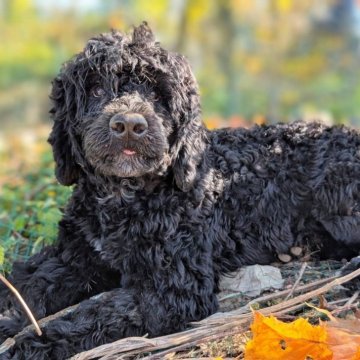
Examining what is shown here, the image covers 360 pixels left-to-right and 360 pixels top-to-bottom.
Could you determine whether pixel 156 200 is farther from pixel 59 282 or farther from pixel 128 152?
pixel 59 282

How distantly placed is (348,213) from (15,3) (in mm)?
21670

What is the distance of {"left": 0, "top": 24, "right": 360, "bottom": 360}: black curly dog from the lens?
13.3ft

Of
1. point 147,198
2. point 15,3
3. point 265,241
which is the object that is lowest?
point 265,241

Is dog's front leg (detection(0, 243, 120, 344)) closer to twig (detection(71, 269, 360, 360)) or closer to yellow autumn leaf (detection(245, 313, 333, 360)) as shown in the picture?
twig (detection(71, 269, 360, 360))

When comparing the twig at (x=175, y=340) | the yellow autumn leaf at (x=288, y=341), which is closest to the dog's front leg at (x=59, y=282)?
the twig at (x=175, y=340)

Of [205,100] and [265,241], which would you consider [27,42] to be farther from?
[265,241]

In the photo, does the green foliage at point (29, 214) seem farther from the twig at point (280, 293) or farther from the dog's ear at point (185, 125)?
the twig at point (280, 293)

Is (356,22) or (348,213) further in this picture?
(356,22)

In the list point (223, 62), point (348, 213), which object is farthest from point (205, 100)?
point (348, 213)

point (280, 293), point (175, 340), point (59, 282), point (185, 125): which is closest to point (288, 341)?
point (175, 340)

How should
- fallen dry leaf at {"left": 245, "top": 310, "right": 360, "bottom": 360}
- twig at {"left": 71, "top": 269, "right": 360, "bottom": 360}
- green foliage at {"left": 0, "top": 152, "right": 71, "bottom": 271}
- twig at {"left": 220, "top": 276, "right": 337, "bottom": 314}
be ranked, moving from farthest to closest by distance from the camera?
green foliage at {"left": 0, "top": 152, "right": 71, "bottom": 271} → twig at {"left": 220, "top": 276, "right": 337, "bottom": 314} → twig at {"left": 71, "top": 269, "right": 360, "bottom": 360} → fallen dry leaf at {"left": 245, "top": 310, "right": 360, "bottom": 360}

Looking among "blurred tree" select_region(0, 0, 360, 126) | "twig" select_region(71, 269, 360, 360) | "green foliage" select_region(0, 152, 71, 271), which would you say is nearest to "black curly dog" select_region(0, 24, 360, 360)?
"twig" select_region(71, 269, 360, 360)

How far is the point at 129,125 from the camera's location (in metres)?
3.97

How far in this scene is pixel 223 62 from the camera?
21.7 metres
